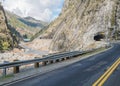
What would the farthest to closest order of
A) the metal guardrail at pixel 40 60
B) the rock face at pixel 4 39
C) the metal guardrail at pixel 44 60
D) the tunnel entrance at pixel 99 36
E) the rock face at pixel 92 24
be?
the rock face at pixel 4 39, the tunnel entrance at pixel 99 36, the rock face at pixel 92 24, the metal guardrail at pixel 44 60, the metal guardrail at pixel 40 60

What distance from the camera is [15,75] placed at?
16.0 meters

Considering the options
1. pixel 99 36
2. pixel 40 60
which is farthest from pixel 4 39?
pixel 40 60

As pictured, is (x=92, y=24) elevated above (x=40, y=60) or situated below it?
above

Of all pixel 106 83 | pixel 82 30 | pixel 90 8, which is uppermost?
pixel 90 8

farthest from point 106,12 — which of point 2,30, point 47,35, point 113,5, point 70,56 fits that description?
point 47,35

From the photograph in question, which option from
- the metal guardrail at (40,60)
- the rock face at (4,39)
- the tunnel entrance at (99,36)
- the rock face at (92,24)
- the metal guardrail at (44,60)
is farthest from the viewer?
the rock face at (4,39)

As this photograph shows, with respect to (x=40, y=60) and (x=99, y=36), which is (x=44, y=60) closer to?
(x=40, y=60)

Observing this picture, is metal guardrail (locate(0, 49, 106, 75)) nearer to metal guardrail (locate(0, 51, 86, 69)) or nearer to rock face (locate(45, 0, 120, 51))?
metal guardrail (locate(0, 51, 86, 69))

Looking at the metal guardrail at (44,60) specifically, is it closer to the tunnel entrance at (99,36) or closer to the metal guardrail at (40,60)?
the metal guardrail at (40,60)

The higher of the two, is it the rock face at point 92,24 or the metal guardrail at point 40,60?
the rock face at point 92,24

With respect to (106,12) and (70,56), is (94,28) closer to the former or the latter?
(106,12)

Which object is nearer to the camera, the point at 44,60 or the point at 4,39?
the point at 44,60

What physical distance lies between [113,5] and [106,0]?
127 inches

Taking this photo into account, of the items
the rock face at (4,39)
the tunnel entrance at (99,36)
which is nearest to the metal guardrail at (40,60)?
the tunnel entrance at (99,36)
